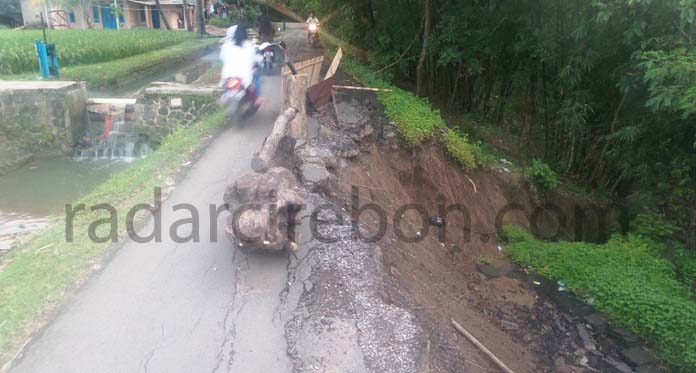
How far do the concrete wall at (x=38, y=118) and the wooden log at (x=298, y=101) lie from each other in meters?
6.18

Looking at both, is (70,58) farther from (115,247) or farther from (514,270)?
(514,270)

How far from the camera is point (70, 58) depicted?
15633 millimetres

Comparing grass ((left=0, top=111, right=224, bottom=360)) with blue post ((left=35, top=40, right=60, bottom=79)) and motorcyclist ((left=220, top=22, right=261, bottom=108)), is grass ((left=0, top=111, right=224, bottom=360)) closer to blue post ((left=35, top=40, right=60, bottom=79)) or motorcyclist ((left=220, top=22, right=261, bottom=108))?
motorcyclist ((left=220, top=22, right=261, bottom=108))

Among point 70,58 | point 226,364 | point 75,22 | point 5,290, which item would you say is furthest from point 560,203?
point 75,22

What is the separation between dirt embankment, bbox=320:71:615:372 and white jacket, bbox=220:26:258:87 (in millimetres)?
1827

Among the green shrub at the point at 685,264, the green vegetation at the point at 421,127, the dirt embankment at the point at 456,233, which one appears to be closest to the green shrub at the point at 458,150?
the green vegetation at the point at 421,127

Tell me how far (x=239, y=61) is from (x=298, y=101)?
4.32ft

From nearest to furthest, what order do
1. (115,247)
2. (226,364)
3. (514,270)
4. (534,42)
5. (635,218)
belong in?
(226,364) < (115,247) < (514,270) < (635,218) < (534,42)

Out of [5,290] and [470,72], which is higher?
[470,72]

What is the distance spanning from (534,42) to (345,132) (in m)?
5.04

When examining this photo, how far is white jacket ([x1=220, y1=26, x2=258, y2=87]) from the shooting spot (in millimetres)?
8453

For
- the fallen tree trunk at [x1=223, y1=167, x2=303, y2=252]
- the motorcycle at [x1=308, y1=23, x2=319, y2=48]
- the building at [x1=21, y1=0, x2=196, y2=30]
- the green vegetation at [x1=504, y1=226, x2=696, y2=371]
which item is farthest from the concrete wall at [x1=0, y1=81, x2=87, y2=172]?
the building at [x1=21, y1=0, x2=196, y2=30]

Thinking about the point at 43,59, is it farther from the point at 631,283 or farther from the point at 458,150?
the point at 631,283

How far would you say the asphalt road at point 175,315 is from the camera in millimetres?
3928
